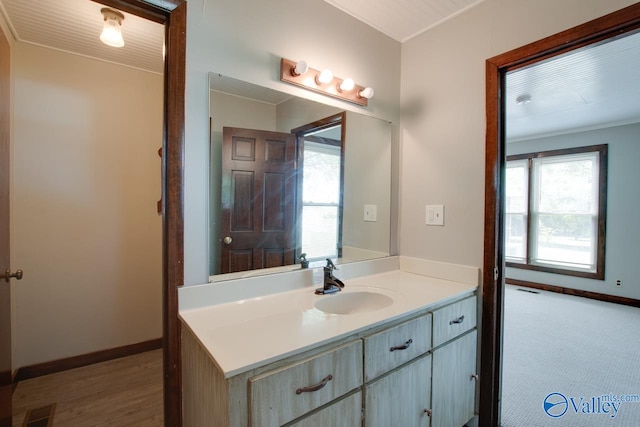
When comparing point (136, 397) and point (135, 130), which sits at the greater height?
point (135, 130)

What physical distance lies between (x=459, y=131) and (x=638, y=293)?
4.21 meters

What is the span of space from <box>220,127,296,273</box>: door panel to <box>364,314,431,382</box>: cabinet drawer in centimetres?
65

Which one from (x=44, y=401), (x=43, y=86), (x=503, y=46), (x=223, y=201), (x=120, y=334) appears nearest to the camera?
(x=223, y=201)

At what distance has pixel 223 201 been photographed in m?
1.38

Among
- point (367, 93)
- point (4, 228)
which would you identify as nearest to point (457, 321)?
point (367, 93)

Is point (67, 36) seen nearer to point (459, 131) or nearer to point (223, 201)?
point (223, 201)

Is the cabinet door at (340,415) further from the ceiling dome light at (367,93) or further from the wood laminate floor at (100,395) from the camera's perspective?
the ceiling dome light at (367,93)

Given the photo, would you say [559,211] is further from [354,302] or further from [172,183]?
[172,183]

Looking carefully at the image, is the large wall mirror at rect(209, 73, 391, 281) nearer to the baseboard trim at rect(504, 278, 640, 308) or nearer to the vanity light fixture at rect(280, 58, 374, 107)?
the vanity light fixture at rect(280, 58, 374, 107)

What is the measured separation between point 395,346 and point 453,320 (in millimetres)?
471

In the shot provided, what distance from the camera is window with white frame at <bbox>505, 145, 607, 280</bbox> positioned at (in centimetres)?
418

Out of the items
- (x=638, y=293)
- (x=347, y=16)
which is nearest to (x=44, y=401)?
(x=347, y=16)

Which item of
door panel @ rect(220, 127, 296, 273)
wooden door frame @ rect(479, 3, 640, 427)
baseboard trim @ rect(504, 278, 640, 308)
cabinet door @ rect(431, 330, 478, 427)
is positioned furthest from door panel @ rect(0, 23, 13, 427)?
baseboard trim @ rect(504, 278, 640, 308)

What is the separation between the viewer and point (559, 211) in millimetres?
4535
